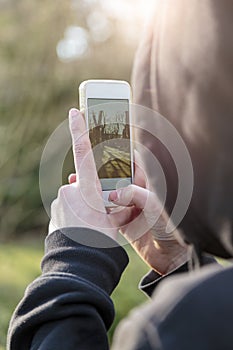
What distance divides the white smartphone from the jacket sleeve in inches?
5.6

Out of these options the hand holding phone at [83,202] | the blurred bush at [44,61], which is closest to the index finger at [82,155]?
the hand holding phone at [83,202]

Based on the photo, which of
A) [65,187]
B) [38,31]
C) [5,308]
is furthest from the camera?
[38,31]

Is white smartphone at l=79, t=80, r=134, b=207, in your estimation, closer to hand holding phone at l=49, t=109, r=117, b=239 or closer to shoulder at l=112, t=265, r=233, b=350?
hand holding phone at l=49, t=109, r=117, b=239

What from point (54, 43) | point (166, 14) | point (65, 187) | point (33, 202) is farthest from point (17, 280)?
point (166, 14)

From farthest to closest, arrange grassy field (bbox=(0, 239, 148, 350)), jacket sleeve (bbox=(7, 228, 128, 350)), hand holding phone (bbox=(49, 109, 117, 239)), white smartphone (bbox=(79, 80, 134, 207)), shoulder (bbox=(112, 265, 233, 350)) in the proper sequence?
grassy field (bbox=(0, 239, 148, 350)), white smartphone (bbox=(79, 80, 134, 207)), hand holding phone (bbox=(49, 109, 117, 239)), jacket sleeve (bbox=(7, 228, 128, 350)), shoulder (bbox=(112, 265, 233, 350))

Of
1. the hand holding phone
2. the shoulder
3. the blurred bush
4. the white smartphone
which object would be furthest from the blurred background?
the shoulder

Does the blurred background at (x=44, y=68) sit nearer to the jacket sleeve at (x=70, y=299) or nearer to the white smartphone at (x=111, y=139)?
the white smartphone at (x=111, y=139)

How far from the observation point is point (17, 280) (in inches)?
236

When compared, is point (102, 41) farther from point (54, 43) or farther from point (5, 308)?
point (5, 308)

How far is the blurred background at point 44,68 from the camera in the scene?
545cm

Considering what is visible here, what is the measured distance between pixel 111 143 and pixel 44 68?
4.70m

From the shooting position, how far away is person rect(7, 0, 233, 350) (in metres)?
0.76

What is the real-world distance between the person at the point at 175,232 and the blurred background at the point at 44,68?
11.8 feet

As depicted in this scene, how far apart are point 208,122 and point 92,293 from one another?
0.45 meters
